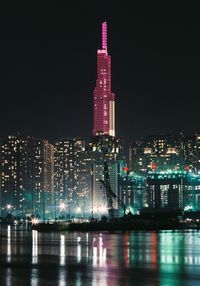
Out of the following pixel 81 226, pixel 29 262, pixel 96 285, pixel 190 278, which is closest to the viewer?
pixel 96 285

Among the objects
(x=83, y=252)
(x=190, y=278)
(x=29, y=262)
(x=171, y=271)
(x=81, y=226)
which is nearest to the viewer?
(x=190, y=278)

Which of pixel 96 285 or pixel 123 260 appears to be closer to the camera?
pixel 96 285

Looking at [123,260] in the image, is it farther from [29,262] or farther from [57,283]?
[57,283]

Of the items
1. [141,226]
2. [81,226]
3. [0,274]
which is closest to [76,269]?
[0,274]

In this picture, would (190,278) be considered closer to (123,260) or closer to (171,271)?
(171,271)

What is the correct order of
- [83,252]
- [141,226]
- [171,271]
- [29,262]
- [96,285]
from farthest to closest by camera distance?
[141,226] < [83,252] < [29,262] < [171,271] < [96,285]

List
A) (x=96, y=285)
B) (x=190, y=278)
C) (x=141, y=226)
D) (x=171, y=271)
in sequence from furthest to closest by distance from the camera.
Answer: (x=141, y=226) < (x=171, y=271) < (x=190, y=278) < (x=96, y=285)

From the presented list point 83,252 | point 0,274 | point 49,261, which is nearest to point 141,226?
point 83,252

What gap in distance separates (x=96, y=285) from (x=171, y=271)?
26.6 ft

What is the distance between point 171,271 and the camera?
42875mm

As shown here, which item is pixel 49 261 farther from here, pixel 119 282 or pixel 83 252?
pixel 119 282

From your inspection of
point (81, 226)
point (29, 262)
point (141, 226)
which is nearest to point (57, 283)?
point (29, 262)

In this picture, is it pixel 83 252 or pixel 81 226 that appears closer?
pixel 83 252

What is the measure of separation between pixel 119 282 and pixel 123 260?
13.7 metres
